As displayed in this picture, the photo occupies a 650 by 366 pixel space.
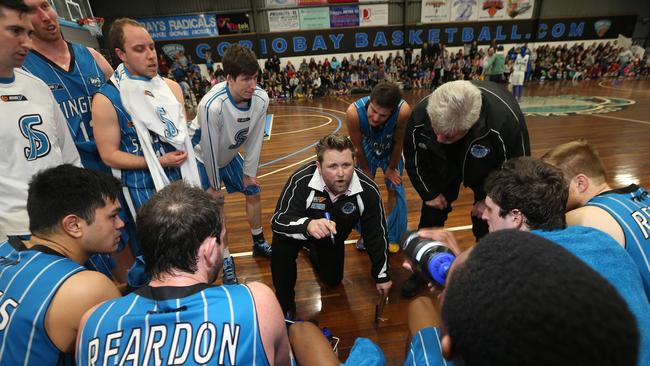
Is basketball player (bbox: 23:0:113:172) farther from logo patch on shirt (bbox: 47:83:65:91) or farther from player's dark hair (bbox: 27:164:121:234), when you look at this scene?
player's dark hair (bbox: 27:164:121:234)

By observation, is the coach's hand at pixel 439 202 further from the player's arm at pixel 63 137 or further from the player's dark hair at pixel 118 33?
the player's arm at pixel 63 137

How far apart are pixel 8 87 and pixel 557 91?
15.7 metres

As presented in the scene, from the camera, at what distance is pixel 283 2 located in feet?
54.5

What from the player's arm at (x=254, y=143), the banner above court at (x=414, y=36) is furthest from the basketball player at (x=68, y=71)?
the banner above court at (x=414, y=36)

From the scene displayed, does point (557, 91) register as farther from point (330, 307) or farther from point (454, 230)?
point (330, 307)

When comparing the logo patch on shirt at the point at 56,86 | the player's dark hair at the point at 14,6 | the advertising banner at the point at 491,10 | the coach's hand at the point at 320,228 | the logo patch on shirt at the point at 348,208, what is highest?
the advertising banner at the point at 491,10

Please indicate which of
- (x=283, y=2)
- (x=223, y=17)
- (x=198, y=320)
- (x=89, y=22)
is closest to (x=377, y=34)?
(x=283, y=2)

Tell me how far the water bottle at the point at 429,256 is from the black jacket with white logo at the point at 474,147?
1097 millimetres

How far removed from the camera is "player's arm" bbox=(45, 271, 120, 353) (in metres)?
1.05

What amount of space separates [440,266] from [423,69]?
17.2 meters

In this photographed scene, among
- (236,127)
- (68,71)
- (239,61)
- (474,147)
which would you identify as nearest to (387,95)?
(474,147)

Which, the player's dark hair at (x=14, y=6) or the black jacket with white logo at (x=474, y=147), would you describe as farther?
the black jacket with white logo at (x=474, y=147)

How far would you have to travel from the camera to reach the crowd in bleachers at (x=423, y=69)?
16.1 m

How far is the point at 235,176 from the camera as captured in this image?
10.3ft
